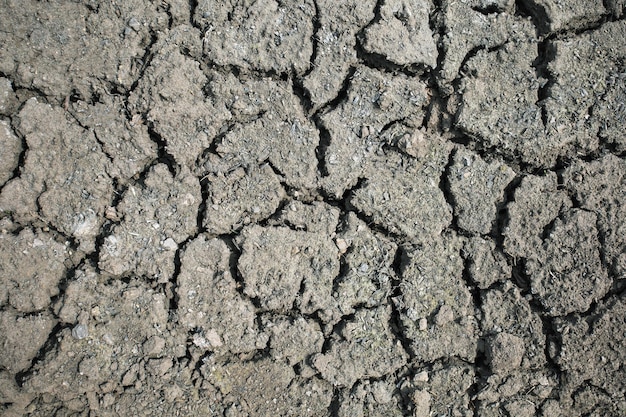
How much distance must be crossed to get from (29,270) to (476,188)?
1.71m

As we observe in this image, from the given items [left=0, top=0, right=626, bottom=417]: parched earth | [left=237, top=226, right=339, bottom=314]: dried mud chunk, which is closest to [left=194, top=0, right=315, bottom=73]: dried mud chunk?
[left=0, top=0, right=626, bottom=417]: parched earth

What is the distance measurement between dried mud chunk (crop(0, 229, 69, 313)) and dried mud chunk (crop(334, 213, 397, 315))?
1.04 meters

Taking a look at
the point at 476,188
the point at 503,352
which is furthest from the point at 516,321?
the point at 476,188

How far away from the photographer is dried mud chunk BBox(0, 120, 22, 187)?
6.61ft

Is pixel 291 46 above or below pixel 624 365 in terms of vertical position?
above

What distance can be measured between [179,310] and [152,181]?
0.49 metres

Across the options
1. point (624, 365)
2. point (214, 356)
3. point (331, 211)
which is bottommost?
point (214, 356)

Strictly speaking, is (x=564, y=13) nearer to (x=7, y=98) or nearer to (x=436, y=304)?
(x=436, y=304)

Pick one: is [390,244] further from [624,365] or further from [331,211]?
[624,365]

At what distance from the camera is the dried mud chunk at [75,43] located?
2059mm

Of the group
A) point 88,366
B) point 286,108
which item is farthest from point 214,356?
point 286,108

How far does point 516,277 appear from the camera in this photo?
223 centimetres

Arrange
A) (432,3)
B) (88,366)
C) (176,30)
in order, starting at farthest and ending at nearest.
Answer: (432,3)
(176,30)
(88,366)

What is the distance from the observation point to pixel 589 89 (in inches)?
90.7
